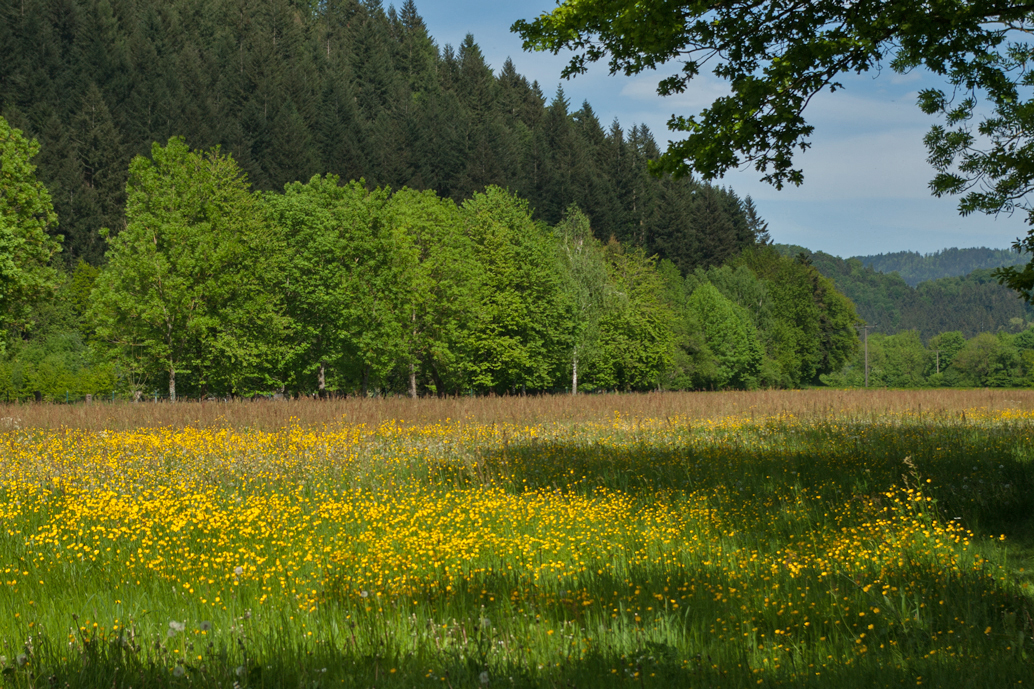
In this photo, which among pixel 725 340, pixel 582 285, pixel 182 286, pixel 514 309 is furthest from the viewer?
pixel 725 340

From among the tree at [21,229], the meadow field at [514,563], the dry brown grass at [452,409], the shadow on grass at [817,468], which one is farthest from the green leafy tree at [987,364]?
the tree at [21,229]

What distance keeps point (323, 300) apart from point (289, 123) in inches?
1917

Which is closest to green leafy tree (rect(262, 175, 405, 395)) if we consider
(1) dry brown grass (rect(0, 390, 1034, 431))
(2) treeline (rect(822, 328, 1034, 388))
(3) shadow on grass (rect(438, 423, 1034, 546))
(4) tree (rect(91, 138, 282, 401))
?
(4) tree (rect(91, 138, 282, 401))

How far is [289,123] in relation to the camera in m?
76.0

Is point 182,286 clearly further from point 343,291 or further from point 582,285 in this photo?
point 582,285

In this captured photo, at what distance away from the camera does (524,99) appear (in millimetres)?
108438

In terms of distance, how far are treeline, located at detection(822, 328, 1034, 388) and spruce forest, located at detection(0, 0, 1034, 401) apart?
36.8 inches

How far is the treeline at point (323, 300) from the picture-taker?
2888 cm

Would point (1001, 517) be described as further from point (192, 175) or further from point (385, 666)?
point (192, 175)

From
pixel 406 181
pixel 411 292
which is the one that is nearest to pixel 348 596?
pixel 411 292

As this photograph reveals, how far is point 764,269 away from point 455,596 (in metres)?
90.2

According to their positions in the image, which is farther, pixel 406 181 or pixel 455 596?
pixel 406 181

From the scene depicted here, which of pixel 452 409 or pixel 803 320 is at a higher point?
pixel 803 320

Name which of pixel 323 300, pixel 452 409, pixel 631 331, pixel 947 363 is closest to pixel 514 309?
pixel 323 300
